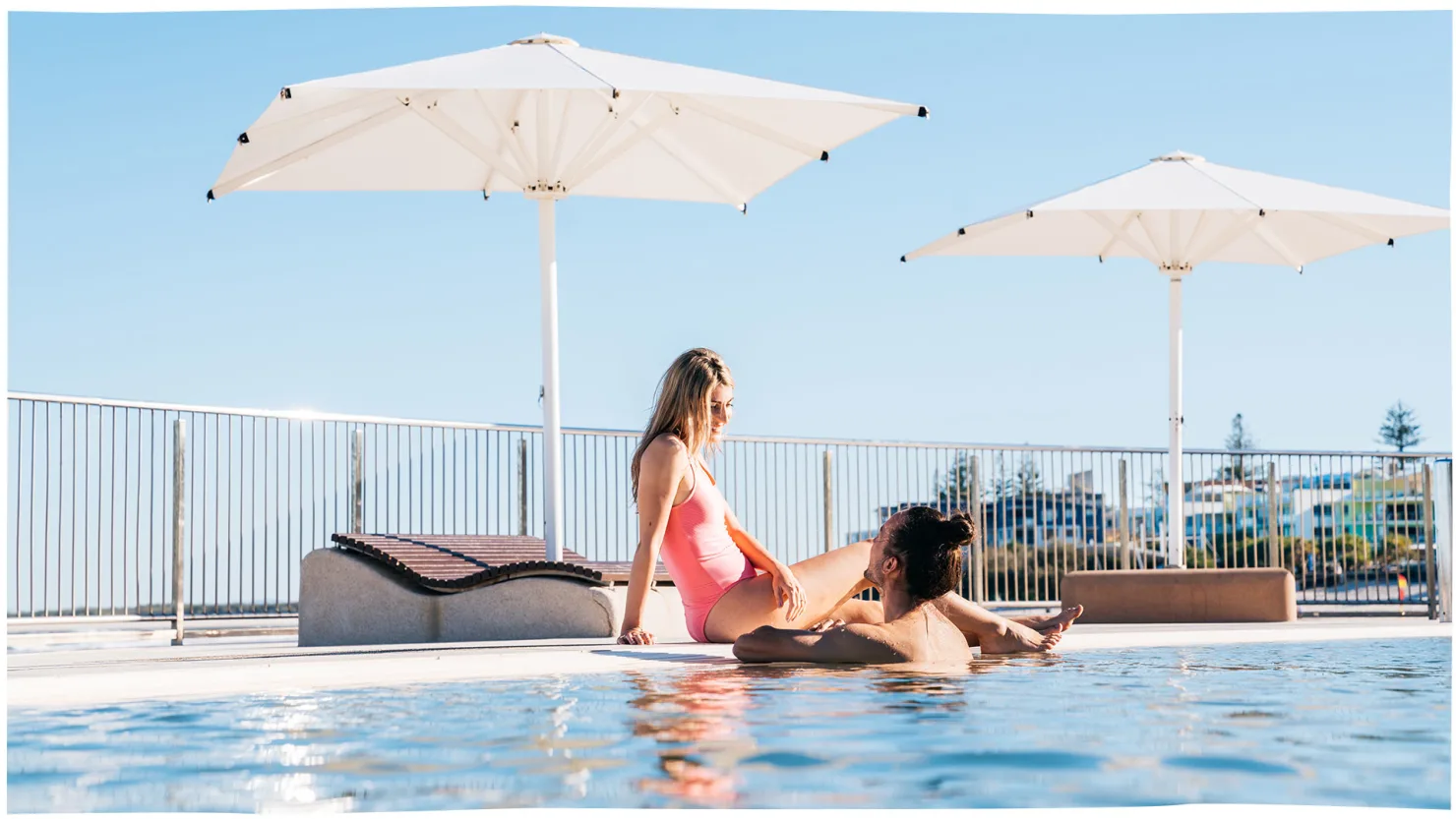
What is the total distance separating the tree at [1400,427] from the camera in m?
96.2

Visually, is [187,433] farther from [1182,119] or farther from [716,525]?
[1182,119]

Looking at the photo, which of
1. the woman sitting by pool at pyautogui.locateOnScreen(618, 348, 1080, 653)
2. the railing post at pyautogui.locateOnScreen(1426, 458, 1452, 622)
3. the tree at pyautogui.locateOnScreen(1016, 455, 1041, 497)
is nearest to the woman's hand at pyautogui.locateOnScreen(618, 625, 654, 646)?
the woman sitting by pool at pyautogui.locateOnScreen(618, 348, 1080, 653)

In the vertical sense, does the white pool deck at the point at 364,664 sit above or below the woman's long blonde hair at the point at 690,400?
below

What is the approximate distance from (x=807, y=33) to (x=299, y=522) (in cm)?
609

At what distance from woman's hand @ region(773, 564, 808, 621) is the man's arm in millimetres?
313

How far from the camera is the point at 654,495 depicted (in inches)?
216

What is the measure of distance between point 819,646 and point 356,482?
572 centimetres

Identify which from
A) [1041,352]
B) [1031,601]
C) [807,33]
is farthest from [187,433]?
[1041,352]

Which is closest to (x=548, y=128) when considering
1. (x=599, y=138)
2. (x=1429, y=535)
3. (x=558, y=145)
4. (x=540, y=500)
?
(x=558, y=145)

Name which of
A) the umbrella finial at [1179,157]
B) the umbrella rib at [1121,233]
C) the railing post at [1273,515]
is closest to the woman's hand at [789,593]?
the umbrella rib at [1121,233]

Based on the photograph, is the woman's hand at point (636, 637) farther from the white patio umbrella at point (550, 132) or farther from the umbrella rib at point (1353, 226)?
the umbrella rib at point (1353, 226)

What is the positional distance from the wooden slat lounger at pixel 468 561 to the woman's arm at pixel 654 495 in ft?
5.54

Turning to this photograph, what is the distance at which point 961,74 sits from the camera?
316 inches

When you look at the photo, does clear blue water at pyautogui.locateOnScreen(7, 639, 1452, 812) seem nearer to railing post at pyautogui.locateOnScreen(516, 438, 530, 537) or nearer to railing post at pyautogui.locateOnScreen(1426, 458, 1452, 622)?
railing post at pyautogui.locateOnScreen(516, 438, 530, 537)
